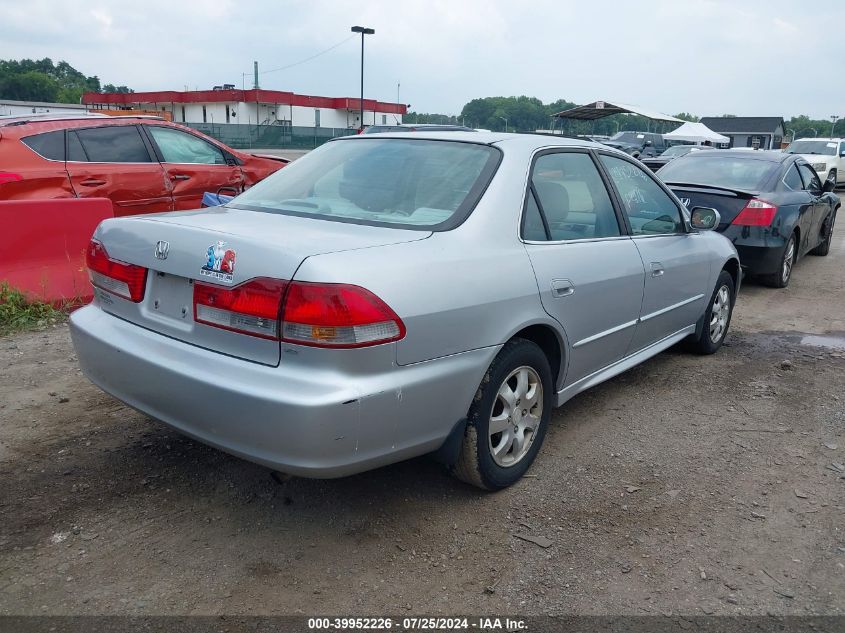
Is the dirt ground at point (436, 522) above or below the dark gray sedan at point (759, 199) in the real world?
below

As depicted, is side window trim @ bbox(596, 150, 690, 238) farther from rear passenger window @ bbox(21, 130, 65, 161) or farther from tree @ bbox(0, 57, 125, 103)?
tree @ bbox(0, 57, 125, 103)

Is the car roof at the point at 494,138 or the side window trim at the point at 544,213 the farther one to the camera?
the car roof at the point at 494,138

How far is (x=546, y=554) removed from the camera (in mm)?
2869

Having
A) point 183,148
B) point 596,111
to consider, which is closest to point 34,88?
point 596,111

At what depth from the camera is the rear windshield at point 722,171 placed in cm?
817

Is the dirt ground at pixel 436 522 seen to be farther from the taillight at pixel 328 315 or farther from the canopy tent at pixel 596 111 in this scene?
the canopy tent at pixel 596 111

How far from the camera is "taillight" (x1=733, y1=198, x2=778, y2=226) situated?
7.51m

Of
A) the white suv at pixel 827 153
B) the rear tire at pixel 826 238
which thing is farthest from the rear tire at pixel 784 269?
the white suv at pixel 827 153

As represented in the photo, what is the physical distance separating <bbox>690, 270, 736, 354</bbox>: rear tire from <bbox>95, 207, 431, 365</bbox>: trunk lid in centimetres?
318

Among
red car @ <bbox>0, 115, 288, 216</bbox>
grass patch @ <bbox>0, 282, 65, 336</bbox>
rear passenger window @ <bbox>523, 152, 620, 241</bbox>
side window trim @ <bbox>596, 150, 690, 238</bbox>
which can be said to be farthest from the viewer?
red car @ <bbox>0, 115, 288, 216</bbox>

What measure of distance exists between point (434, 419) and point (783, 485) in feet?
6.10

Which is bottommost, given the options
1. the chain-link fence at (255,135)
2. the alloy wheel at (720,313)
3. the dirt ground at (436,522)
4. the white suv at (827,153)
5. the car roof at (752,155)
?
the dirt ground at (436,522)

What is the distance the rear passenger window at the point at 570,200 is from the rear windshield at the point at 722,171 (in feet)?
15.2

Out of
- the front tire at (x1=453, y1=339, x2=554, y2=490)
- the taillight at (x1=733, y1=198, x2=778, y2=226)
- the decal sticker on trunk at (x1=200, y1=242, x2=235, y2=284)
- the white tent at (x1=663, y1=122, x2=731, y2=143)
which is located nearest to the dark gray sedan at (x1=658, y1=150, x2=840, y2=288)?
the taillight at (x1=733, y1=198, x2=778, y2=226)
